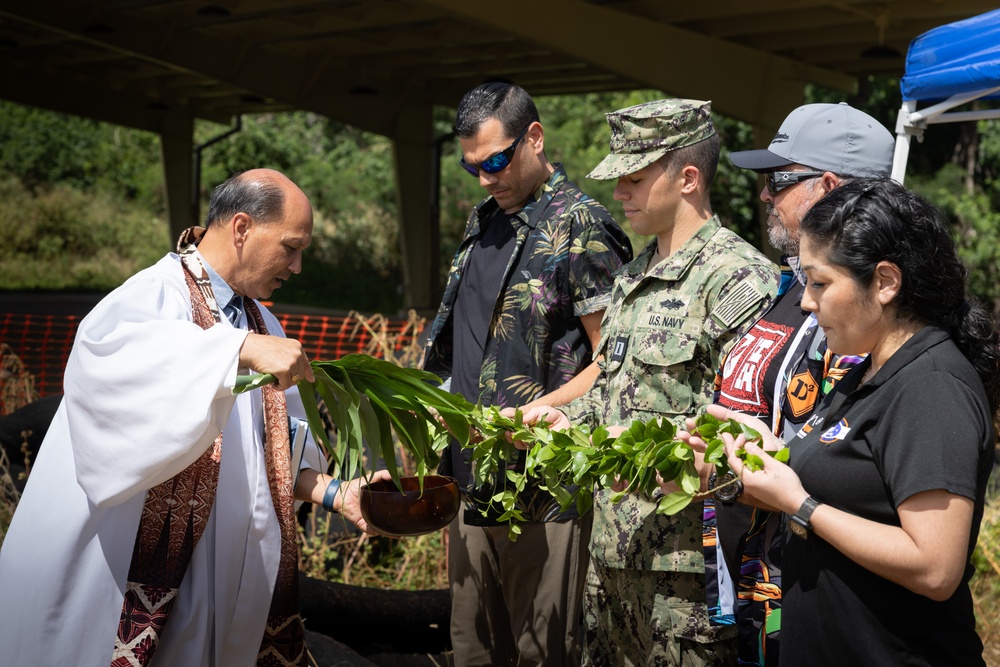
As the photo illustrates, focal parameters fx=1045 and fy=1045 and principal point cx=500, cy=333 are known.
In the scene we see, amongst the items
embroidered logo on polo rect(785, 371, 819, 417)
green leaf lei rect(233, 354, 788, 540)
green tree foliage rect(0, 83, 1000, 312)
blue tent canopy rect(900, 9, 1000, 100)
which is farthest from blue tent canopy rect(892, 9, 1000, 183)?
green tree foliage rect(0, 83, 1000, 312)

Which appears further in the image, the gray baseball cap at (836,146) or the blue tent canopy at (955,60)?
the blue tent canopy at (955,60)

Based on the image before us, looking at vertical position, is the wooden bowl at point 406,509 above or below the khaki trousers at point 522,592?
above

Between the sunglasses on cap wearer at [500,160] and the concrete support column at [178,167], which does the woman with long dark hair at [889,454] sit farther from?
the concrete support column at [178,167]

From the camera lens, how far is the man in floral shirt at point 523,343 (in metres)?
3.45

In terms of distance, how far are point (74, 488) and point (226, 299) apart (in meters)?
0.66

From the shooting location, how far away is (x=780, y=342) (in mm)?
2658

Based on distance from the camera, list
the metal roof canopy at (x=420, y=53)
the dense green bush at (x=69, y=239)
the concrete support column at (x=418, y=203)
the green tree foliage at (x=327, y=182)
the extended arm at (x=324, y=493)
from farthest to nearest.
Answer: the dense green bush at (x=69, y=239)
the green tree foliage at (x=327, y=182)
the concrete support column at (x=418, y=203)
the metal roof canopy at (x=420, y=53)
the extended arm at (x=324, y=493)

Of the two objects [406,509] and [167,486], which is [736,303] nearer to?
[406,509]

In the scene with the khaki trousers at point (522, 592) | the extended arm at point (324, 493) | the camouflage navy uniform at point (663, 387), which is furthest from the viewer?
the khaki trousers at point (522, 592)

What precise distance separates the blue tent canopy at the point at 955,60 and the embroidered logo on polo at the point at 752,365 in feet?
8.73

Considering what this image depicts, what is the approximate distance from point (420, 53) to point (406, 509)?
44.5 ft

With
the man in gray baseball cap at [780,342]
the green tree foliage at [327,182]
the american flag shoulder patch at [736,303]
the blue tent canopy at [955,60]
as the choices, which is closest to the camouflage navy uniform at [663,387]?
the american flag shoulder patch at [736,303]

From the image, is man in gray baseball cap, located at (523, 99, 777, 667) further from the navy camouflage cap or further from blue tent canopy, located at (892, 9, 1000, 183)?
blue tent canopy, located at (892, 9, 1000, 183)

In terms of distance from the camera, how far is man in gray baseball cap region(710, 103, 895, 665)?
2602 mm
